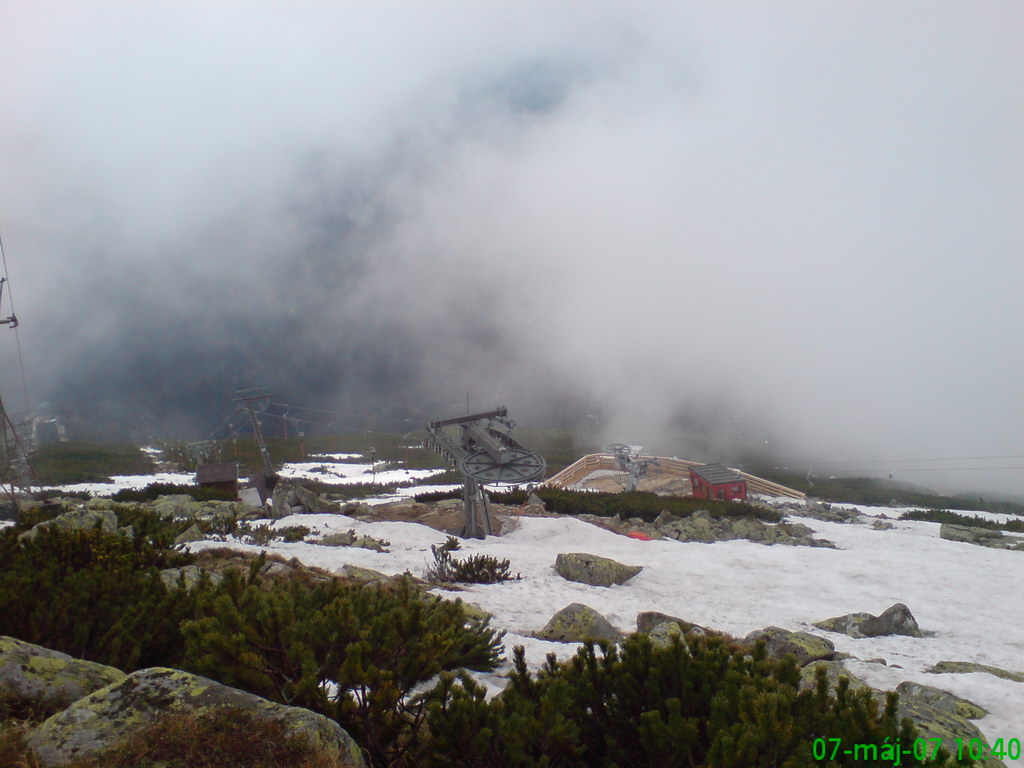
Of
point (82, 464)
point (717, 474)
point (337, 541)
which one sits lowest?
point (82, 464)

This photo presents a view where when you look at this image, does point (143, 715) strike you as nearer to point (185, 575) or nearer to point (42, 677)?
point (42, 677)

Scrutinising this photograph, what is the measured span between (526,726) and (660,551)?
13.8 metres

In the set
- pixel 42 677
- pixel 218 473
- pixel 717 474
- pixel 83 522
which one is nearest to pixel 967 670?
pixel 42 677

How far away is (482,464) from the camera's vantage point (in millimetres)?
17891

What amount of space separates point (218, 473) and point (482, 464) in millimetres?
17739

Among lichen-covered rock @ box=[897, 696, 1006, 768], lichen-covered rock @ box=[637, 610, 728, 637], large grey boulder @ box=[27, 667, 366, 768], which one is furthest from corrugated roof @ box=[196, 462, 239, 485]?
lichen-covered rock @ box=[897, 696, 1006, 768]

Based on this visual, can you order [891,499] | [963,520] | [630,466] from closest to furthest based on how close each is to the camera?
[963,520] → [630,466] → [891,499]

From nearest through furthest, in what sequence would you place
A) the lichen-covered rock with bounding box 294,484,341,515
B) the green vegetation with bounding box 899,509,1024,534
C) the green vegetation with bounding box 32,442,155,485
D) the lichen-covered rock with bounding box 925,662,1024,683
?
the lichen-covered rock with bounding box 925,662,1024,683 < the lichen-covered rock with bounding box 294,484,341,515 < the green vegetation with bounding box 899,509,1024,534 < the green vegetation with bounding box 32,442,155,485

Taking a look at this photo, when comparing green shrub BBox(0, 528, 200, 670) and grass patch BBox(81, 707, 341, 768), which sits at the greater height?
grass patch BBox(81, 707, 341, 768)

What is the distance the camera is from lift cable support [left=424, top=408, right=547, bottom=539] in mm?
17422

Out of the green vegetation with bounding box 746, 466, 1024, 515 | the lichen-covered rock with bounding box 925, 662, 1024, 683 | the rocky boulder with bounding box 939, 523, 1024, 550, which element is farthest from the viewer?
the green vegetation with bounding box 746, 466, 1024, 515

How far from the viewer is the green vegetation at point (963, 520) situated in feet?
77.2

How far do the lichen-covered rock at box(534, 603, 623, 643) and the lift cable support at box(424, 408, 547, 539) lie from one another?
9.24 meters

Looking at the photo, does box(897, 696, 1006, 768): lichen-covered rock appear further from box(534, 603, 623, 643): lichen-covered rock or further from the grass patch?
the grass patch
